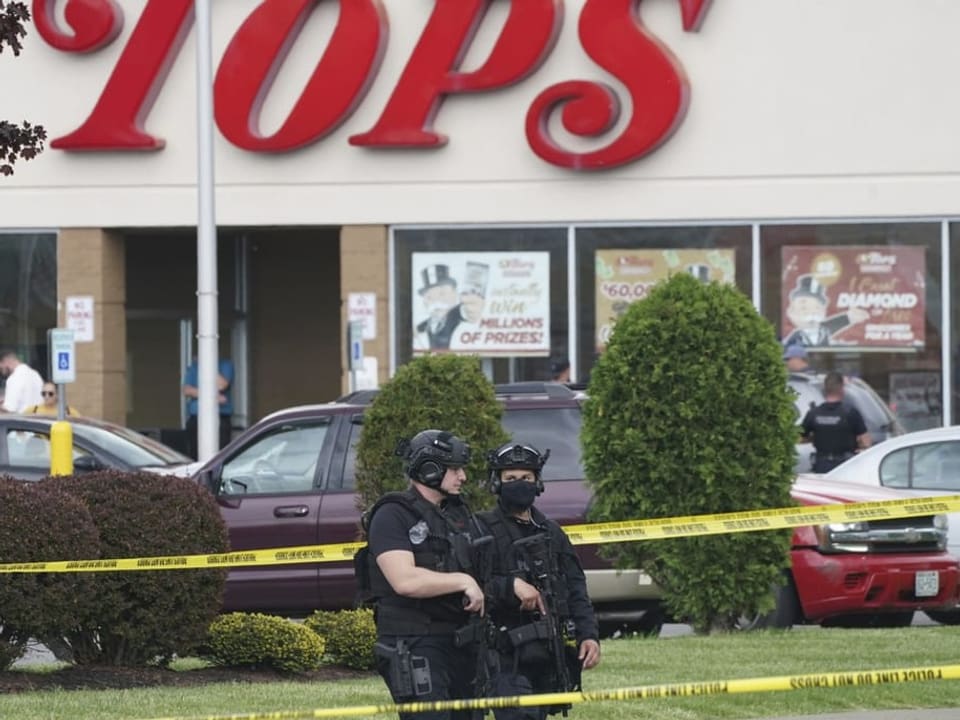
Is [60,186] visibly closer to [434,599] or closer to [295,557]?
[295,557]

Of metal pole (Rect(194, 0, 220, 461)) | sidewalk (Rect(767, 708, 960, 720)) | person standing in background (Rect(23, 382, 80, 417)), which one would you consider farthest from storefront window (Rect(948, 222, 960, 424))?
sidewalk (Rect(767, 708, 960, 720))

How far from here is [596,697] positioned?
21.4 feet

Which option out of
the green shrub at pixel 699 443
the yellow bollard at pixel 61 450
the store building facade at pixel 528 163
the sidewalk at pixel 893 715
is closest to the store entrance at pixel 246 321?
the store building facade at pixel 528 163

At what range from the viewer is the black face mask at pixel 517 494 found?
723 centimetres

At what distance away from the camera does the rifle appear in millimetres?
7055

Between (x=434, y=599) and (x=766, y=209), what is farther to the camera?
(x=766, y=209)

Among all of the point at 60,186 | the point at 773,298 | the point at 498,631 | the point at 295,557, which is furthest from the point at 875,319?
the point at 498,631

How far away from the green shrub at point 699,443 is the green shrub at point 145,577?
125 inches

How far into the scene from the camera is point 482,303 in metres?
24.6

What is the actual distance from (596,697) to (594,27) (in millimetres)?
17757

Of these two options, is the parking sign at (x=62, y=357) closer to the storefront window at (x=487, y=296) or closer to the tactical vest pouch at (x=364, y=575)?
the storefront window at (x=487, y=296)

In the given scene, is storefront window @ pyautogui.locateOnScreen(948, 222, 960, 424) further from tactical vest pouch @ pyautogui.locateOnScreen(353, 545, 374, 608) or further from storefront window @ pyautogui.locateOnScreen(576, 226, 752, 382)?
tactical vest pouch @ pyautogui.locateOnScreen(353, 545, 374, 608)

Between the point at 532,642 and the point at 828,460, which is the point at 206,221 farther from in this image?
the point at 532,642

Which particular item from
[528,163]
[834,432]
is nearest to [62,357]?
[834,432]
